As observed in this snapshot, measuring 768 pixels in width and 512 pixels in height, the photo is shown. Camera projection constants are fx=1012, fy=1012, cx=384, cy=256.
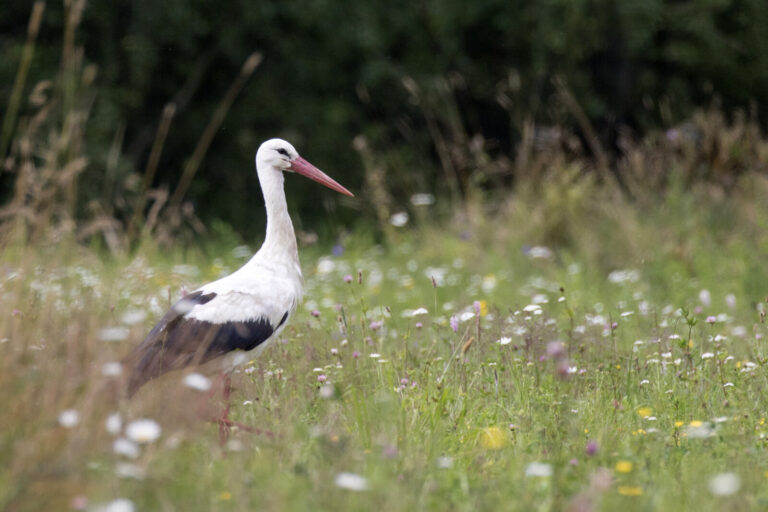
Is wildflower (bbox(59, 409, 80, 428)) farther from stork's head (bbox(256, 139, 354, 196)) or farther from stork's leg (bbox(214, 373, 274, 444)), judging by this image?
stork's head (bbox(256, 139, 354, 196))

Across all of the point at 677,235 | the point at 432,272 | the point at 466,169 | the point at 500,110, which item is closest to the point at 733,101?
the point at 500,110

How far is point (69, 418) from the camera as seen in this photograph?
2.52 metres

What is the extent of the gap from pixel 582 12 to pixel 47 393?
429 inches

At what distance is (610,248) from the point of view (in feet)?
24.9

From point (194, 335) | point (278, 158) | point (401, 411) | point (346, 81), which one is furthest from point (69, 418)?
point (346, 81)

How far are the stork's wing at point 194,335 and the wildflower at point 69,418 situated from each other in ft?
3.30

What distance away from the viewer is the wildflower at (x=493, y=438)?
3.28 meters

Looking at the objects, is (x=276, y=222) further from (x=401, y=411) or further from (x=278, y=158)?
(x=401, y=411)

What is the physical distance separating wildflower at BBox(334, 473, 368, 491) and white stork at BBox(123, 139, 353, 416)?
116 centimetres

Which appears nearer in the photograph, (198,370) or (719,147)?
(198,370)

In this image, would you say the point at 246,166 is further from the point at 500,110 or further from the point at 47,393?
the point at 47,393

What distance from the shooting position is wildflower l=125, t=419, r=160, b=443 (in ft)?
8.18

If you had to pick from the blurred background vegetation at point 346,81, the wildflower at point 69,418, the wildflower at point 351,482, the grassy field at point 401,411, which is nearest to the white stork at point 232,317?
the grassy field at point 401,411

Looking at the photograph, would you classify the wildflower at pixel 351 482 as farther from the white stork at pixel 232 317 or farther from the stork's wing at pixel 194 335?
the stork's wing at pixel 194 335
